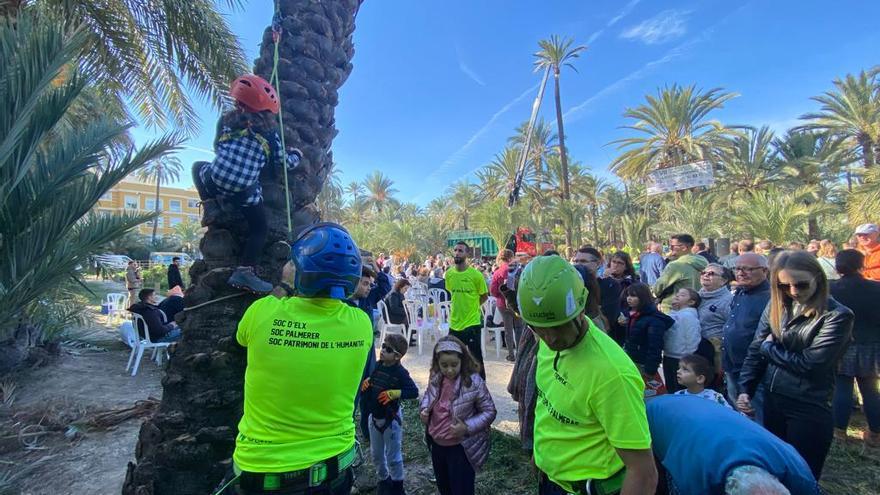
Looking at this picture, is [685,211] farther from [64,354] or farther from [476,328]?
[64,354]

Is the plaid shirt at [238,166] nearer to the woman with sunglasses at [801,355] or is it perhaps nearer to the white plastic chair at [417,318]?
the woman with sunglasses at [801,355]

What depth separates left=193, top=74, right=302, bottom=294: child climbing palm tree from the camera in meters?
2.94

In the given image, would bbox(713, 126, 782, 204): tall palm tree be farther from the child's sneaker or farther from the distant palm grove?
the child's sneaker

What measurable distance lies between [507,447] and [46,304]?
7.17 metres

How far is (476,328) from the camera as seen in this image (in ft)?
19.4

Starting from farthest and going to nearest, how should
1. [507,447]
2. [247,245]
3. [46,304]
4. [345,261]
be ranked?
[46,304] → [507,447] → [247,245] → [345,261]

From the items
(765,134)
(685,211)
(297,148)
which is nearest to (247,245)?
(297,148)

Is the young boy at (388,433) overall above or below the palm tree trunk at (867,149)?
below

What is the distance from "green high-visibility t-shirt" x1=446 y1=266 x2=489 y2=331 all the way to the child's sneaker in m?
3.26

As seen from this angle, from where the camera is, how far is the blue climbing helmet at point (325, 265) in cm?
187

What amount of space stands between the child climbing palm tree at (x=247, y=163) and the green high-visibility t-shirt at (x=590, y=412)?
2051 millimetres

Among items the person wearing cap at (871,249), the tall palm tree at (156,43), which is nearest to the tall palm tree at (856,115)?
the person wearing cap at (871,249)

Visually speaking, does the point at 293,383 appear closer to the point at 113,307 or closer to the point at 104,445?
the point at 104,445

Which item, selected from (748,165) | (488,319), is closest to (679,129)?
(748,165)
